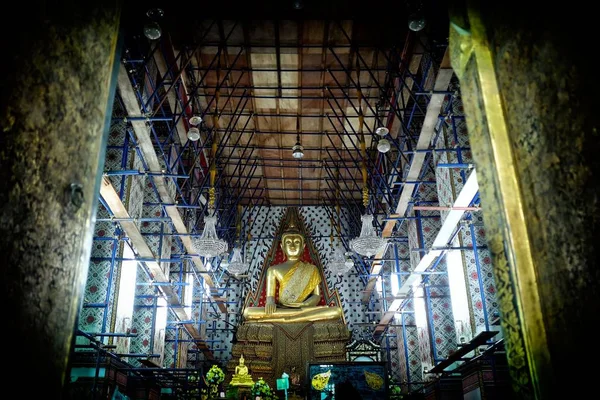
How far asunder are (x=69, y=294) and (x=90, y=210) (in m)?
0.40

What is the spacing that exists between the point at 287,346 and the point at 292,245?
12.7 ft

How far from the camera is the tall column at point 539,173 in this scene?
1.92m

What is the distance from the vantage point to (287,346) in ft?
42.4

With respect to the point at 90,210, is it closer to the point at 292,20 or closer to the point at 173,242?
the point at 292,20

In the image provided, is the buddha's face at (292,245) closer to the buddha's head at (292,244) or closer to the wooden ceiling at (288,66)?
the buddha's head at (292,244)

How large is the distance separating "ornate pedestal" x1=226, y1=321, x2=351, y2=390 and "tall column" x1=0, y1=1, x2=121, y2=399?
10504 millimetres

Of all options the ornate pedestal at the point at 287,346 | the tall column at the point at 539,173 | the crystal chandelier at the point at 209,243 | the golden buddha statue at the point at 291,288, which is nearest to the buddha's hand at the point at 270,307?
the golden buddha statue at the point at 291,288

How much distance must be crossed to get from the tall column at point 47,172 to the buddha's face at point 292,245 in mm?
13615

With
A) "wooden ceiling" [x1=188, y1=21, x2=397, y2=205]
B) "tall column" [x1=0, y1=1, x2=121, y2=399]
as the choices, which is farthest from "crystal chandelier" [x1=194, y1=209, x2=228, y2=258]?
"tall column" [x1=0, y1=1, x2=121, y2=399]

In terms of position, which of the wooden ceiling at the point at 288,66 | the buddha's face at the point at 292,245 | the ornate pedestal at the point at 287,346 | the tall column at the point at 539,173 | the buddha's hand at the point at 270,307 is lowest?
the tall column at the point at 539,173

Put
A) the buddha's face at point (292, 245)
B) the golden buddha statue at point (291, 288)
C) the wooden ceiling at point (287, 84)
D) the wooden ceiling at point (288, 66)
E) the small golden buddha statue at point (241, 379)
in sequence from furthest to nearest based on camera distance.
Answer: the buddha's face at point (292, 245), the golden buddha statue at point (291, 288), the wooden ceiling at point (287, 84), the wooden ceiling at point (288, 66), the small golden buddha statue at point (241, 379)

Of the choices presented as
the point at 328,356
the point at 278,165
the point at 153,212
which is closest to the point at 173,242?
the point at 153,212

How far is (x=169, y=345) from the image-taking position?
45.5 feet

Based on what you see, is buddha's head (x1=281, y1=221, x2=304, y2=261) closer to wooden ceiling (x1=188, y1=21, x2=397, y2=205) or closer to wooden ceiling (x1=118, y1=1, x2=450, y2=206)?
wooden ceiling (x1=188, y1=21, x2=397, y2=205)
